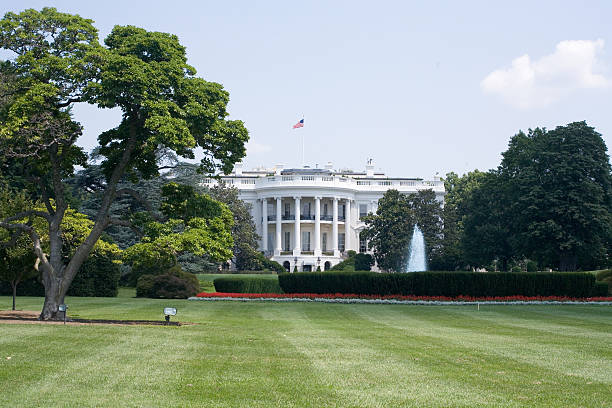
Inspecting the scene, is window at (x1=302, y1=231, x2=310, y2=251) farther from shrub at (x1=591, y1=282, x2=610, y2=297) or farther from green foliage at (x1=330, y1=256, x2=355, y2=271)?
shrub at (x1=591, y1=282, x2=610, y2=297)

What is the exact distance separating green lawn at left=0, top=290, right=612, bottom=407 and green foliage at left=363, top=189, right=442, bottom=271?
1878 inches

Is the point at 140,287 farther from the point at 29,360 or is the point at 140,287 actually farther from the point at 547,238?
the point at 29,360

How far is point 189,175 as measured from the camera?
56094 millimetres

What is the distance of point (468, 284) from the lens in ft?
119

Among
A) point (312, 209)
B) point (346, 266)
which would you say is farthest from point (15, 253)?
point (312, 209)

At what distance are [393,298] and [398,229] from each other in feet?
108

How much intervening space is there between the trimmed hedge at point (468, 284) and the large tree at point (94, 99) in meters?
16.2

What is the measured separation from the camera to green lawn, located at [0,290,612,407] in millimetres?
9492

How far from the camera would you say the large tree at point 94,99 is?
2062 cm

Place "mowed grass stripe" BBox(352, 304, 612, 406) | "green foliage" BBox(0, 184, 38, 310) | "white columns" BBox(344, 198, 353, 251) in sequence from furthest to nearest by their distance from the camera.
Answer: "white columns" BBox(344, 198, 353, 251)
"green foliage" BBox(0, 184, 38, 310)
"mowed grass stripe" BBox(352, 304, 612, 406)

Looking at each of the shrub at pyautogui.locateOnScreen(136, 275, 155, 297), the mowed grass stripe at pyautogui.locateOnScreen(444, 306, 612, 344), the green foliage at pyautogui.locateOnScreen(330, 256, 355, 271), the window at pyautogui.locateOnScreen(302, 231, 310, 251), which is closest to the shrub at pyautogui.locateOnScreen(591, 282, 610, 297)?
the mowed grass stripe at pyautogui.locateOnScreen(444, 306, 612, 344)

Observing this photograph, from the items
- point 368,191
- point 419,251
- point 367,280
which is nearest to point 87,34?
point 367,280

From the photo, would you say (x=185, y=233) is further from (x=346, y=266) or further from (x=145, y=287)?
(x=346, y=266)

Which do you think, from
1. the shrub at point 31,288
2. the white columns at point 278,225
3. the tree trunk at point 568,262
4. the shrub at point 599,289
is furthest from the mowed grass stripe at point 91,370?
the white columns at point 278,225
